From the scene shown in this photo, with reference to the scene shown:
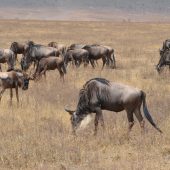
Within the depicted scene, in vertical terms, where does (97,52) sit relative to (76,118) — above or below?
below

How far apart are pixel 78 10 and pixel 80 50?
129 m

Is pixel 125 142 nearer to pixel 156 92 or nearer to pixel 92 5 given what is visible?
pixel 156 92

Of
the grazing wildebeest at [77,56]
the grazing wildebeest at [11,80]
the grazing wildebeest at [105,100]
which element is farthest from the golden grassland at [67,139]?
the grazing wildebeest at [77,56]

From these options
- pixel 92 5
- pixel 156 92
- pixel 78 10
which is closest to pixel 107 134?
pixel 156 92

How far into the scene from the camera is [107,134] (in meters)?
9.99

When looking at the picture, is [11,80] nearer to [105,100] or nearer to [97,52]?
[105,100]

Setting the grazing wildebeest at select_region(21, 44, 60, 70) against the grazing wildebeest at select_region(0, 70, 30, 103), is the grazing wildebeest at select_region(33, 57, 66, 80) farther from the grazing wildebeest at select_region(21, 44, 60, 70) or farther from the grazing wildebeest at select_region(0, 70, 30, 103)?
the grazing wildebeest at select_region(0, 70, 30, 103)

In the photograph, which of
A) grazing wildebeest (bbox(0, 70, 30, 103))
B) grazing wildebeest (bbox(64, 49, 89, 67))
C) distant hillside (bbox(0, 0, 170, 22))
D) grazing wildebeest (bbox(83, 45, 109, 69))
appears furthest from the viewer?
distant hillside (bbox(0, 0, 170, 22))

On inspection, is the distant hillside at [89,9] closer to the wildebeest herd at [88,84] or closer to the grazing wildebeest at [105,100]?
the wildebeest herd at [88,84]

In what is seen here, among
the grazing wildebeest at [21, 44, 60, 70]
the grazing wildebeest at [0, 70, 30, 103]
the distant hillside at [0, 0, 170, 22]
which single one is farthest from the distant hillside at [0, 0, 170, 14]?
the grazing wildebeest at [0, 70, 30, 103]

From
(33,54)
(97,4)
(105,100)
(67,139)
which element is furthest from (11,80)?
(97,4)

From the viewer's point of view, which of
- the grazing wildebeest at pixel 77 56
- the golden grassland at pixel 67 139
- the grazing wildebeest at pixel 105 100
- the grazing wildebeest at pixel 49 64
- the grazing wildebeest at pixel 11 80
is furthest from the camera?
the grazing wildebeest at pixel 77 56

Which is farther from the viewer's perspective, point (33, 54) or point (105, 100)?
point (33, 54)

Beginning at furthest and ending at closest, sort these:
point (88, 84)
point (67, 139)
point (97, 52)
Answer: point (97, 52), point (88, 84), point (67, 139)
